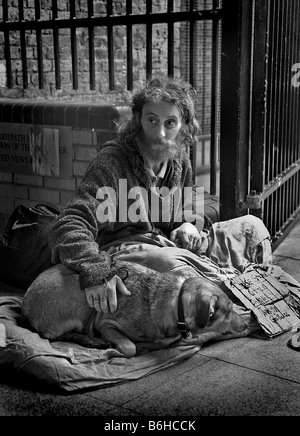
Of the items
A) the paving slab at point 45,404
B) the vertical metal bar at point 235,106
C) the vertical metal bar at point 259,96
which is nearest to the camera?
the paving slab at point 45,404

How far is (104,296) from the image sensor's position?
Answer: 10.1 ft

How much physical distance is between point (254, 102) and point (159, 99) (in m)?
1.31

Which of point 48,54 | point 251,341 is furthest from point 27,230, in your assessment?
point 48,54

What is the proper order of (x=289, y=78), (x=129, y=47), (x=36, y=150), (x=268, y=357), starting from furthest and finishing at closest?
(x=289, y=78) → (x=36, y=150) → (x=129, y=47) → (x=268, y=357)

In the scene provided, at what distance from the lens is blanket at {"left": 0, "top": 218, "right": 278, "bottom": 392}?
112 inches

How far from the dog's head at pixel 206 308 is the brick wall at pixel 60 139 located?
5.42 feet

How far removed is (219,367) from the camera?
3.04 m

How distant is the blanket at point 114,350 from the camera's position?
9.31ft

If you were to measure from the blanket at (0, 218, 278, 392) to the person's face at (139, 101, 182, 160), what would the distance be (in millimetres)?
494

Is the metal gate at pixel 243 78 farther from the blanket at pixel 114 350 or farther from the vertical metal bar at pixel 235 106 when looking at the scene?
the blanket at pixel 114 350

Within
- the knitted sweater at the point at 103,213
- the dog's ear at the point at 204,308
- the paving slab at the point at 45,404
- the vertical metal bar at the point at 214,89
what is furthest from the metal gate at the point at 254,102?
the paving slab at the point at 45,404

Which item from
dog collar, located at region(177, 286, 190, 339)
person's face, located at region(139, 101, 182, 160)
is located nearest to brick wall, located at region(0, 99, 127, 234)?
person's face, located at region(139, 101, 182, 160)

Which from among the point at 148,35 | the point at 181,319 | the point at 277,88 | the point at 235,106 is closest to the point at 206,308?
the point at 181,319

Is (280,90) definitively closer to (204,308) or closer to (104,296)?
(204,308)
